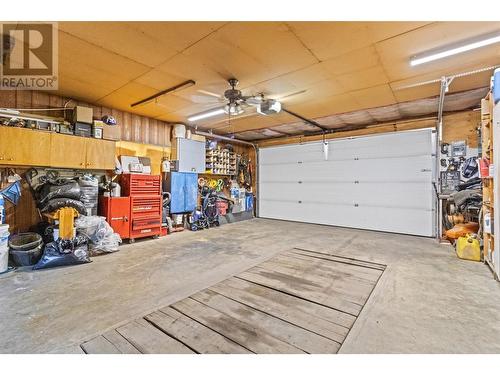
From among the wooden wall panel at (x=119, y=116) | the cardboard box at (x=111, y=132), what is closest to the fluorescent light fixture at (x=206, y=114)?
the wooden wall panel at (x=119, y=116)

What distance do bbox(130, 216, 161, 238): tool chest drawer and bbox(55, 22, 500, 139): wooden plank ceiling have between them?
2501mm

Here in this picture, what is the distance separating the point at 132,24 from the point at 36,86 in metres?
2.95

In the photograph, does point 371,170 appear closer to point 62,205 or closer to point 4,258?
point 62,205

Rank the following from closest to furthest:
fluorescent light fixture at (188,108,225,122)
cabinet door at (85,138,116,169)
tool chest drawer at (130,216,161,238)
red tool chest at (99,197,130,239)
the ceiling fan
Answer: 1. the ceiling fan
2. cabinet door at (85,138,116,169)
3. red tool chest at (99,197,130,239)
4. tool chest drawer at (130,216,161,238)
5. fluorescent light fixture at (188,108,225,122)

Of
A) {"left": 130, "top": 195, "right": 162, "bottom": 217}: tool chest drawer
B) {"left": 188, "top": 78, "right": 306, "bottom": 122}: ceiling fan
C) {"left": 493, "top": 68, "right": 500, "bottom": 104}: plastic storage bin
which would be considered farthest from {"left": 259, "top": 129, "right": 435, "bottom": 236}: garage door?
{"left": 130, "top": 195, "right": 162, "bottom": 217}: tool chest drawer

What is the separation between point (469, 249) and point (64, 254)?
247 inches

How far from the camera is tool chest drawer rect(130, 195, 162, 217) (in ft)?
16.3

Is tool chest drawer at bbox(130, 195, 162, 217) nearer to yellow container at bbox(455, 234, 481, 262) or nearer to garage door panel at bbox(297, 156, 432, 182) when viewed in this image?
garage door panel at bbox(297, 156, 432, 182)

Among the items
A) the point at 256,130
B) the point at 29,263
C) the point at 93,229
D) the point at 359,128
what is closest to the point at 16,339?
the point at 29,263

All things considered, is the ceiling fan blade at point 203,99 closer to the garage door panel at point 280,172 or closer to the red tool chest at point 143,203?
the red tool chest at point 143,203

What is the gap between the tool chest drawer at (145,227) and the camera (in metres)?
4.96

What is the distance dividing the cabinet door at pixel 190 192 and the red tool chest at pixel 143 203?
3.61 ft

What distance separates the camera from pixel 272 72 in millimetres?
3545

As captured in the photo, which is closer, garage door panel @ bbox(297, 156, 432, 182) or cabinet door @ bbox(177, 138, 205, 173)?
garage door panel @ bbox(297, 156, 432, 182)
